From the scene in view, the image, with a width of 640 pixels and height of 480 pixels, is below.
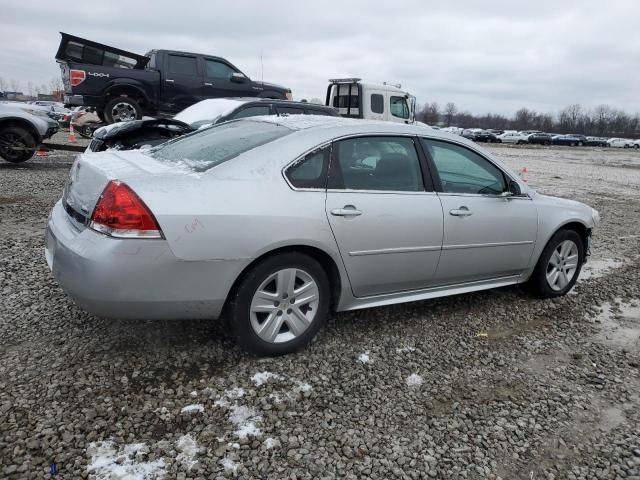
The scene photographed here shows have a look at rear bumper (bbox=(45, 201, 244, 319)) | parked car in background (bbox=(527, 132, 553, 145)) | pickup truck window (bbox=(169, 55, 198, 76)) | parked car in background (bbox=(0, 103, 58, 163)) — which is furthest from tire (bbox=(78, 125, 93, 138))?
parked car in background (bbox=(527, 132, 553, 145))

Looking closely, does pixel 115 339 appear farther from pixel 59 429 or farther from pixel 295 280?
pixel 295 280

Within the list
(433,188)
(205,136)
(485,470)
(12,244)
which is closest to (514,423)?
(485,470)

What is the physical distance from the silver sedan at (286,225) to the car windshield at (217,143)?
20 mm

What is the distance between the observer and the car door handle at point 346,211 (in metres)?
3.09

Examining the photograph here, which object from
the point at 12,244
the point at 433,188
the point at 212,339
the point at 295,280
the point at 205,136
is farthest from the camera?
the point at 12,244

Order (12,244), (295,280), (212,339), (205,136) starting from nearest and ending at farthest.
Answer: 1. (295,280)
2. (212,339)
3. (205,136)
4. (12,244)

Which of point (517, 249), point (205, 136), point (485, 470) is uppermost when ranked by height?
point (205, 136)

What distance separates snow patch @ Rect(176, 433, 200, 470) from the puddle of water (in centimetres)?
308

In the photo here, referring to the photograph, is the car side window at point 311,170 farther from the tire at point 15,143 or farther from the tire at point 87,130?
the tire at point 87,130

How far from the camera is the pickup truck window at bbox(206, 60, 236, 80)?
12.0m

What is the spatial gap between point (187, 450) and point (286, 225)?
1.27 meters

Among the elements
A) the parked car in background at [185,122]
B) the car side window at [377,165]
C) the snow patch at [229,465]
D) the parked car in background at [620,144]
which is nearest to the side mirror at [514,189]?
the car side window at [377,165]

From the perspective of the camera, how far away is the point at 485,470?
2.31 metres

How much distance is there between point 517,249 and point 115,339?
3.08m
